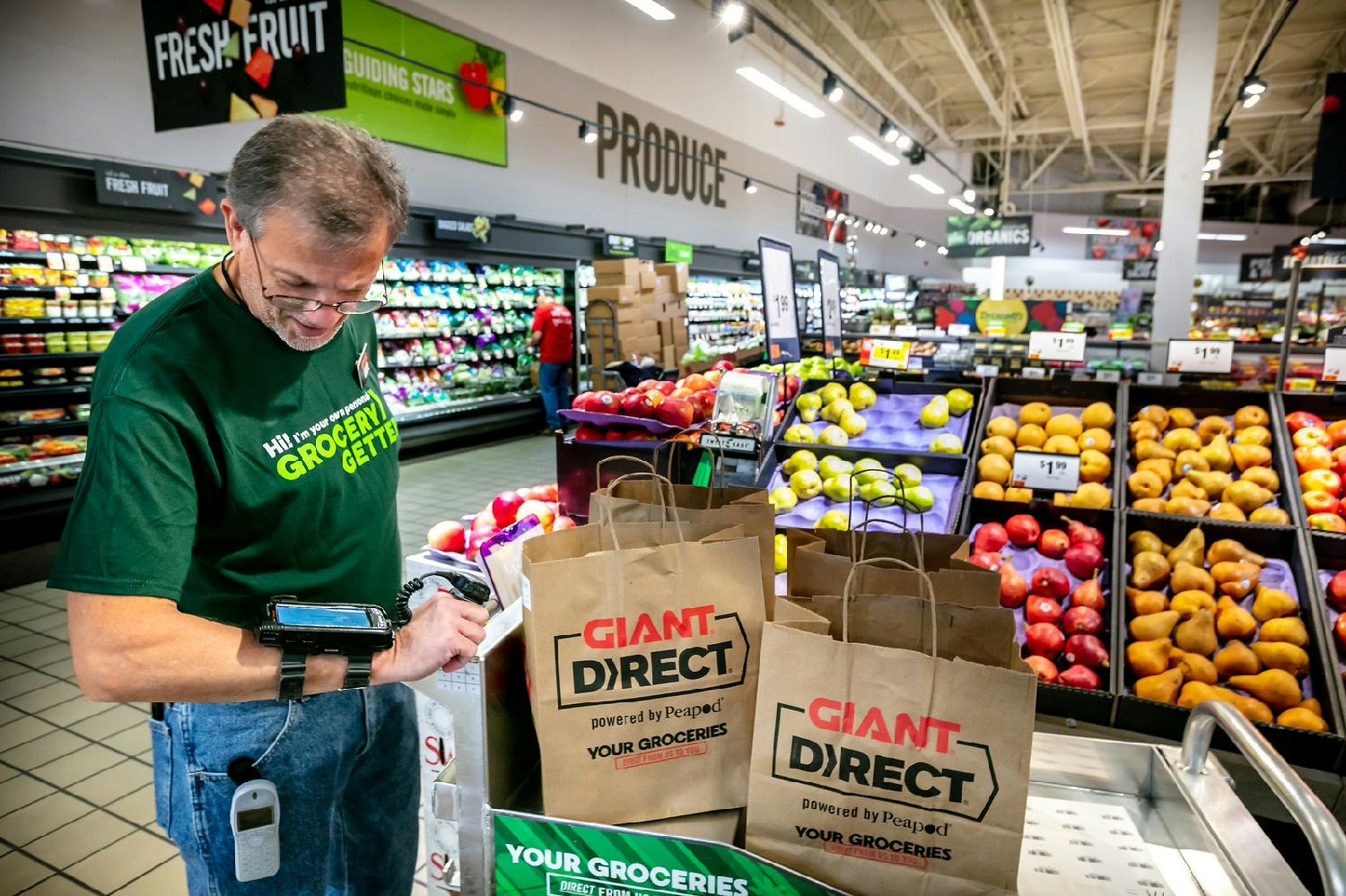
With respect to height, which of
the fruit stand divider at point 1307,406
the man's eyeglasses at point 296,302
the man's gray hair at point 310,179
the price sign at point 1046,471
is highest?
the man's gray hair at point 310,179

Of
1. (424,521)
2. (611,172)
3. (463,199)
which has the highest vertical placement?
(611,172)

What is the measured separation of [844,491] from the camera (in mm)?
2959

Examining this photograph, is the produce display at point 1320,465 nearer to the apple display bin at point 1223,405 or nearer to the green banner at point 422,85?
the apple display bin at point 1223,405

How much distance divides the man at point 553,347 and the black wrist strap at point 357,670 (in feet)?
26.2

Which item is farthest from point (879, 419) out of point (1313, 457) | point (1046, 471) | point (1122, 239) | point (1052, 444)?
point (1122, 239)

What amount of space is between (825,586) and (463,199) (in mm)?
8976

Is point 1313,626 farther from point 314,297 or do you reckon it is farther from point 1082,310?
point 1082,310

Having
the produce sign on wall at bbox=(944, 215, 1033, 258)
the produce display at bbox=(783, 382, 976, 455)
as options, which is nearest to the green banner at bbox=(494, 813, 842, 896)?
the produce display at bbox=(783, 382, 976, 455)

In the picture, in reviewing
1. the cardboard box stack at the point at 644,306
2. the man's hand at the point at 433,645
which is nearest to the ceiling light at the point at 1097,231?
the cardboard box stack at the point at 644,306

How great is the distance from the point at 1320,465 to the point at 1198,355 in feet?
6.32

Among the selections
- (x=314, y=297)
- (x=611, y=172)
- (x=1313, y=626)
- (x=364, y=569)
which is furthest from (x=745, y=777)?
(x=611, y=172)

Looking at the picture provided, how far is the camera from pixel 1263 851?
3.90ft

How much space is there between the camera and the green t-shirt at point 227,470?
3.28 ft

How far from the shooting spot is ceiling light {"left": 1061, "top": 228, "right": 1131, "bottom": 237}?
22344 millimetres
